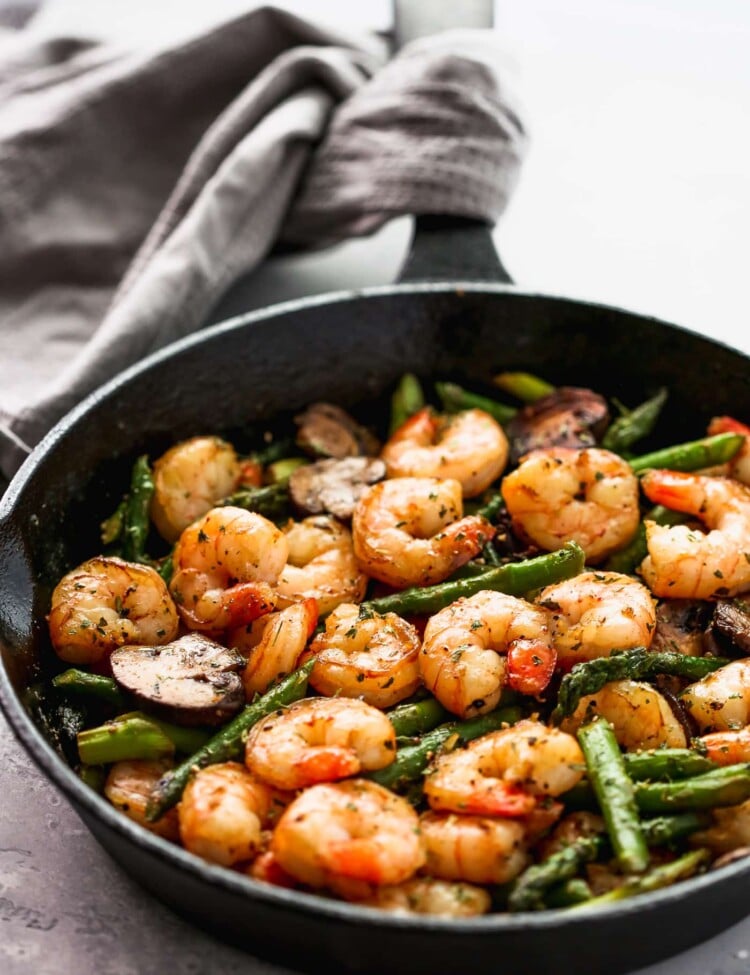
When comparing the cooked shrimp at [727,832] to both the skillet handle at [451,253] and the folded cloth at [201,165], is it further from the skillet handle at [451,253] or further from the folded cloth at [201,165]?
the folded cloth at [201,165]

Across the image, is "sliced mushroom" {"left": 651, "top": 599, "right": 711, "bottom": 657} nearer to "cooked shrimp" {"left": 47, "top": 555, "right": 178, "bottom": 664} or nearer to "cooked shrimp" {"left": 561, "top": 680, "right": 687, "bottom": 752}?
"cooked shrimp" {"left": 561, "top": 680, "right": 687, "bottom": 752}

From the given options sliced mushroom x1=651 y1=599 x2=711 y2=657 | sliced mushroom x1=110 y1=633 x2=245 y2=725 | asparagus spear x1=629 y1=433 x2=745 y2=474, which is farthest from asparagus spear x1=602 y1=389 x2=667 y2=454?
sliced mushroom x1=110 y1=633 x2=245 y2=725

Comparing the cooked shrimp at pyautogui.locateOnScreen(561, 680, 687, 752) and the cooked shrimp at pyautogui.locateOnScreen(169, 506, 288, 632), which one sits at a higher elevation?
the cooked shrimp at pyautogui.locateOnScreen(169, 506, 288, 632)

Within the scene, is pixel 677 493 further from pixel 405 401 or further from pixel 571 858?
pixel 571 858

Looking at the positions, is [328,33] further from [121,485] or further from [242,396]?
[121,485]

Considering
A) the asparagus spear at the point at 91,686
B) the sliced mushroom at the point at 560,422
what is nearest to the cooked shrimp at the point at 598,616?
the sliced mushroom at the point at 560,422

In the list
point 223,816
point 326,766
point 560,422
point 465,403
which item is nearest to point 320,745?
point 326,766
